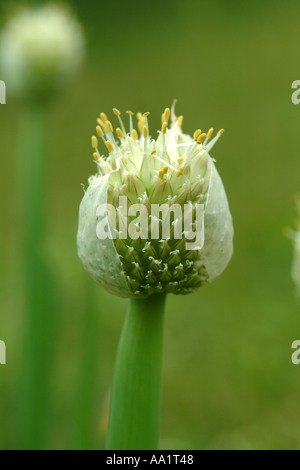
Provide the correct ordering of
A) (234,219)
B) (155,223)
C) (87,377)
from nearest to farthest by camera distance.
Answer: (155,223)
(87,377)
(234,219)

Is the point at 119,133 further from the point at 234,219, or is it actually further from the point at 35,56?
the point at 234,219

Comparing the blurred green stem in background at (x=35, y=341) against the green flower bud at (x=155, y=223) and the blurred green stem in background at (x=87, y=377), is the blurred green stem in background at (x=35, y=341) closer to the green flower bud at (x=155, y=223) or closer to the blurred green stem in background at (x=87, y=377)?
the blurred green stem in background at (x=87, y=377)

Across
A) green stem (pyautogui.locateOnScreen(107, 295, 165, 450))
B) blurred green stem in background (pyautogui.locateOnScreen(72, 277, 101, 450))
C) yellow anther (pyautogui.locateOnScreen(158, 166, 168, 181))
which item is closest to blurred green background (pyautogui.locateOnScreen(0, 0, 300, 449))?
blurred green stem in background (pyautogui.locateOnScreen(72, 277, 101, 450))

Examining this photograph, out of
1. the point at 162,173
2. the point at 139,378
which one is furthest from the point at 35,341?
the point at 162,173

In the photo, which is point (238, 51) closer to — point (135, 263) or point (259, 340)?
point (259, 340)

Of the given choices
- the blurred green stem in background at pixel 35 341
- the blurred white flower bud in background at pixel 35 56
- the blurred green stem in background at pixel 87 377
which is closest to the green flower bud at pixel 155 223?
the blurred green stem in background at pixel 87 377
